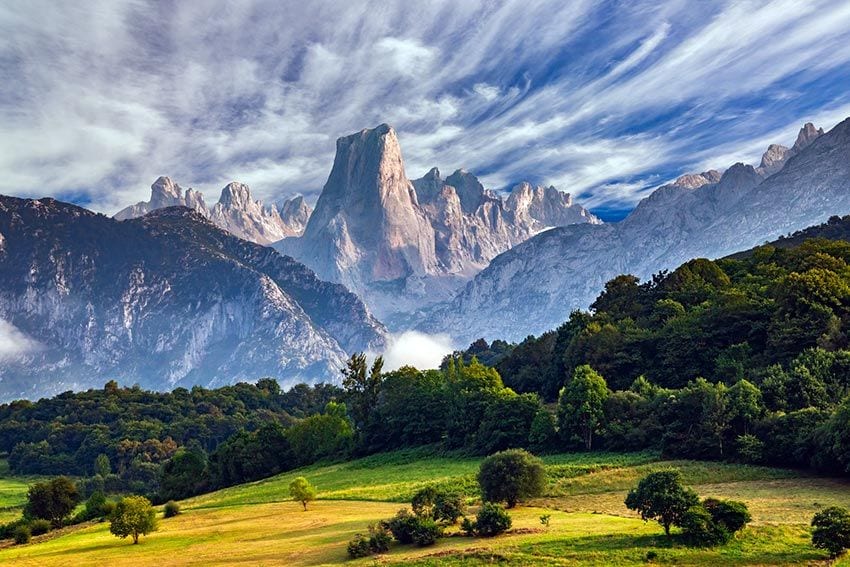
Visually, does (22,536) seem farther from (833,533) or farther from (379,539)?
(833,533)

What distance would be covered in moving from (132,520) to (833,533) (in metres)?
47.5

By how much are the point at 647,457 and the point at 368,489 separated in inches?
1137

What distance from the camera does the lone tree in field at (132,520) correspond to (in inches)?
1977

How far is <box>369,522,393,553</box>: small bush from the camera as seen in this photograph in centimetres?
3781

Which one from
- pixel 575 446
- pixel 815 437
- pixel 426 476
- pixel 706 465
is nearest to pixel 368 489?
pixel 426 476

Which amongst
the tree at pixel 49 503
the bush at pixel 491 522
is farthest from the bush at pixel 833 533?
the tree at pixel 49 503

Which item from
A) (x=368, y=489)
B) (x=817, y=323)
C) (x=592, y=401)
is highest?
(x=817, y=323)

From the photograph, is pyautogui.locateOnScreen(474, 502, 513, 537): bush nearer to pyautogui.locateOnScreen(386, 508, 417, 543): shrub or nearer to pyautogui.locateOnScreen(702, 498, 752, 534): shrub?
pyautogui.locateOnScreen(386, 508, 417, 543): shrub

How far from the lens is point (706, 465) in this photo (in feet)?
193

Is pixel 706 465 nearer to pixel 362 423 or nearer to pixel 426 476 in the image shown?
pixel 426 476

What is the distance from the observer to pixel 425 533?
38.7 meters

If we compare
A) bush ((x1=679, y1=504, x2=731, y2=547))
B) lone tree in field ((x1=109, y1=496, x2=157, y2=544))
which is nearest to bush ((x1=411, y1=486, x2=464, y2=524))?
bush ((x1=679, y1=504, x2=731, y2=547))

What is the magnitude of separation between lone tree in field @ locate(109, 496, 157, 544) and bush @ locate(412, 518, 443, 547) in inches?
998

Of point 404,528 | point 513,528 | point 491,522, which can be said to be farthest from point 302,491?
point 491,522
